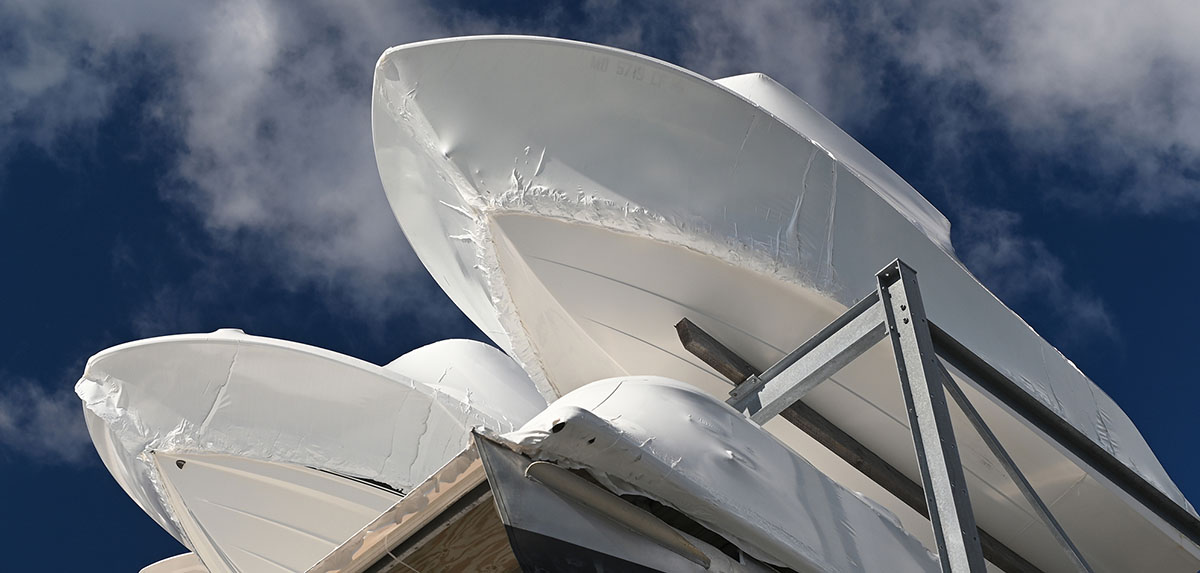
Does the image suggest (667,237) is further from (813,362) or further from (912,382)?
(912,382)

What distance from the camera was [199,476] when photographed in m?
7.87

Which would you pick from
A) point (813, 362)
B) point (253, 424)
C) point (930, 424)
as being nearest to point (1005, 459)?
point (930, 424)

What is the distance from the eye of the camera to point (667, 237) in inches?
220

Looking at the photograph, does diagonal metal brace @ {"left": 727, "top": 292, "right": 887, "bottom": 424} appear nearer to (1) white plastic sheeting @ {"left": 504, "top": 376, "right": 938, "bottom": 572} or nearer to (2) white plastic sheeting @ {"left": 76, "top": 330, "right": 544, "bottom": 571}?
(1) white plastic sheeting @ {"left": 504, "top": 376, "right": 938, "bottom": 572}

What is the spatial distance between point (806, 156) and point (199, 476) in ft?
15.3

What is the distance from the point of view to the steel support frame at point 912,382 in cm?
464

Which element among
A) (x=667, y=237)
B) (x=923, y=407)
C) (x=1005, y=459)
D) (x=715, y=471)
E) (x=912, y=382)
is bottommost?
(x=715, y=471)

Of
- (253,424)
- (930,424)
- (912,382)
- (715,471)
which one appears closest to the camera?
(715,471)

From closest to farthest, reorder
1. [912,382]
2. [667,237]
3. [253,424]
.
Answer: [912,382]
[667,237]
[253,424]

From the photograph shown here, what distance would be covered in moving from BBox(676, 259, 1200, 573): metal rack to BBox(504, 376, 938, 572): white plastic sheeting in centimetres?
36

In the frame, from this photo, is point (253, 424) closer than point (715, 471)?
No

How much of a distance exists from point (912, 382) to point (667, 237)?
1.33 metres

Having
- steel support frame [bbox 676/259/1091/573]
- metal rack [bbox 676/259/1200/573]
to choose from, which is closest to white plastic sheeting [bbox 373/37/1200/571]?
metal rack [bbox 676/259/1200/573]

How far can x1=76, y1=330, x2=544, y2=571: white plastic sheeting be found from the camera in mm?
7629
